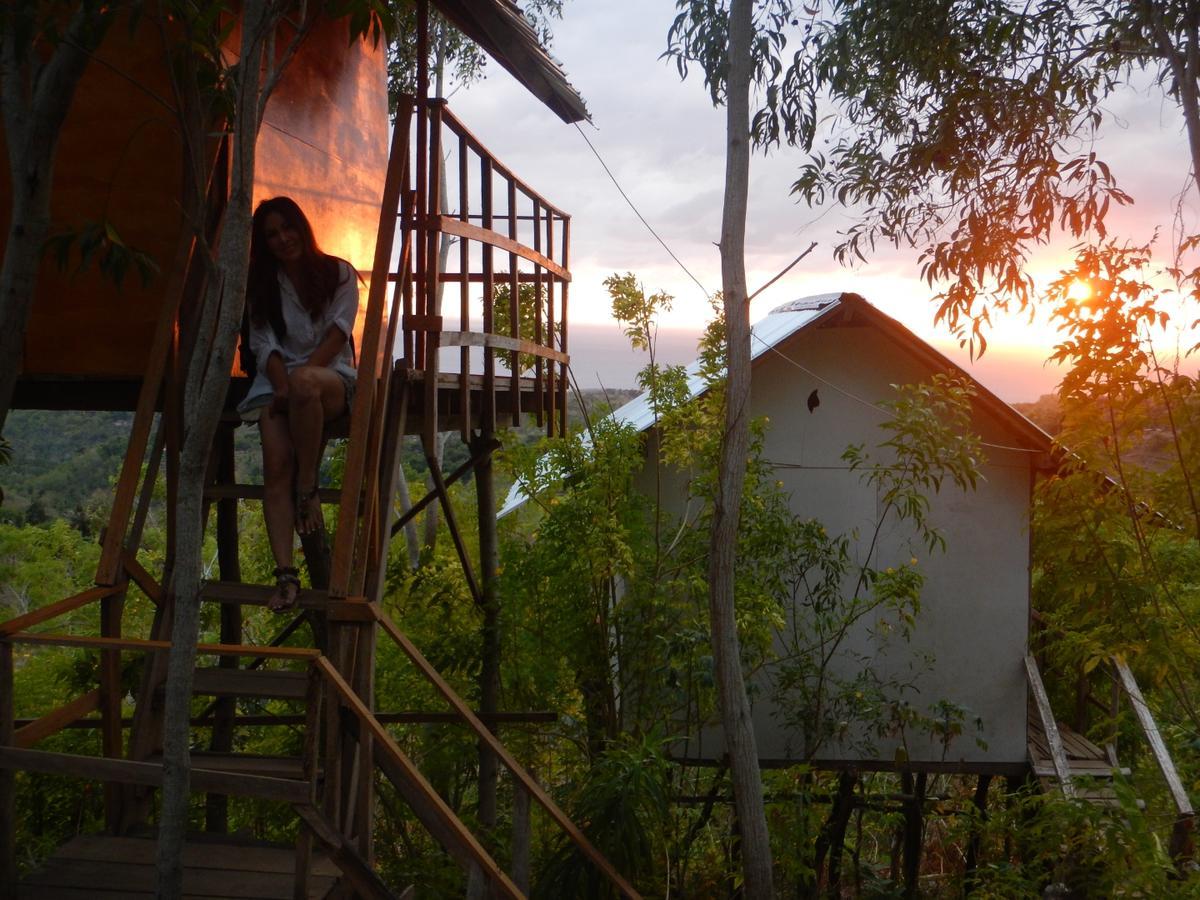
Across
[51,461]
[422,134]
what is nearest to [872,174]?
[422,134]

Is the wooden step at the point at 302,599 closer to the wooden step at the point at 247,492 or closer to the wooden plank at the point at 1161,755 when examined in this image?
the wooden step at the point at 247,492

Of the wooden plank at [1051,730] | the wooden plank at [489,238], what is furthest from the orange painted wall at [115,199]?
the wooden plank at [1051,730]

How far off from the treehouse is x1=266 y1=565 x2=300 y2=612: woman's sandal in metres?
0.23

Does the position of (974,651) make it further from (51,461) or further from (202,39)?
(51,461)

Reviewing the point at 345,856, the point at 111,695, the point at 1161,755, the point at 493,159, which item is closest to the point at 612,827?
the point at 345,856

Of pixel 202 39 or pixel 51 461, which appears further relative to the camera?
pixel 51 461

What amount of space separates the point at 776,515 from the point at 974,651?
118 inches

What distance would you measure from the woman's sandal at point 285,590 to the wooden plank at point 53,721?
3.44 feet

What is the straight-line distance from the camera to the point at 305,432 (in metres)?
5.07

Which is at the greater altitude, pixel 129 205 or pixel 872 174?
pixel 872 174

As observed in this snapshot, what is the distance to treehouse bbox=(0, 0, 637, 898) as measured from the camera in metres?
4.60

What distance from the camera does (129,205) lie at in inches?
238


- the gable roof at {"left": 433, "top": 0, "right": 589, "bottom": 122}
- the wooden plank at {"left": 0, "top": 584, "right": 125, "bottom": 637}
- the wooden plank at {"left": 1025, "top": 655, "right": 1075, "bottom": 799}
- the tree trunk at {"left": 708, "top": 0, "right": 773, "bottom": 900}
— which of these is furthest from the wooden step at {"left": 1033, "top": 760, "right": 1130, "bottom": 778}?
the wooden plank at {"left": 0, "top": 584, "right": 125, "bottom": 637}

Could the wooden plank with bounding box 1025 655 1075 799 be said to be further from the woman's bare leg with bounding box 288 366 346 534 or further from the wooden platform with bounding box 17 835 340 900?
the woman's bare leg with bounding box 288 366 346 534
